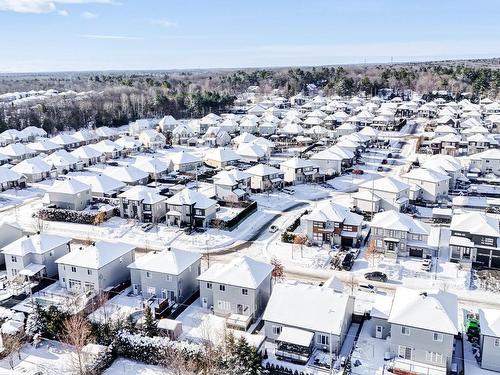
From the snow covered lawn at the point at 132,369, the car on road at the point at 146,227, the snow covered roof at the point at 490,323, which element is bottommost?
the snow covered lawn at the point at 132,369

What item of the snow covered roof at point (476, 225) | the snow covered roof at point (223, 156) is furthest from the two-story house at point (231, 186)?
the snow covered roof at point (476, 225)

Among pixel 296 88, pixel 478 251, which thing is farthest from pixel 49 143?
pixel 296 88

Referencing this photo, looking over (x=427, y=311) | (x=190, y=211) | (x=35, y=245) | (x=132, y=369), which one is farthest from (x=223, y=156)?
(x=427, y=311)

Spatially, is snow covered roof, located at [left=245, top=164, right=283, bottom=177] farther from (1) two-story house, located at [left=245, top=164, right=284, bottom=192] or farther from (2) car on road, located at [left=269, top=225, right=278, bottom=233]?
(2) car on road, located at [left=269, top=225, right=278, bottom=233]

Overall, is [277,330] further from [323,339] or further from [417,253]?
[417,253]

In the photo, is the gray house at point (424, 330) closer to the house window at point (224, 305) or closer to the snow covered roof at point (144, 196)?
the house window at point (224, 305)

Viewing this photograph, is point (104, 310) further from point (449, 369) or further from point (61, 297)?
point (449, 369)

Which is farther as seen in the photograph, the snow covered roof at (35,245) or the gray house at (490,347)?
the snow covered roof at (35,245)
